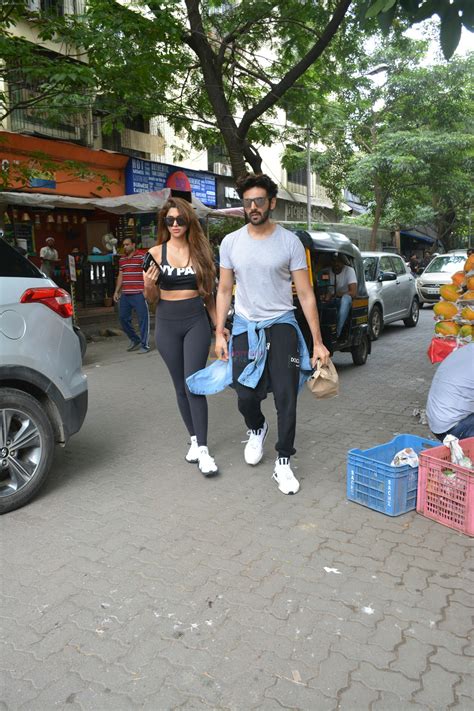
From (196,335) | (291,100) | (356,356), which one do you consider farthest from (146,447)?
(291,100)

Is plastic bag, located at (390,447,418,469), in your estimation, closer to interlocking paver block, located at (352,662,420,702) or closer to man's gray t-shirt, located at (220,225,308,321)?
man's gray t-shirt, located at (220,225,308,321)

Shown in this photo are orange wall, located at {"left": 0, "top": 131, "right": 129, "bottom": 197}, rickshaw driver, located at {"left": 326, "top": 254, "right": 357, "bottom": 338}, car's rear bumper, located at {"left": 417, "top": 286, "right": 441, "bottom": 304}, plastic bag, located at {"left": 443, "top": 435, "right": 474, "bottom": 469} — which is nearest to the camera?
plastic bag, located at {"left": 443, "top": 435, "right": 474, "bottom": 469}

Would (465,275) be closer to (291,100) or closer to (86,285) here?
(291,100)

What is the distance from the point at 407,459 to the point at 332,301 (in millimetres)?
4455

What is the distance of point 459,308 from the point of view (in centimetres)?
562

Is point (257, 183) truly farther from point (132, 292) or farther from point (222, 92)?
point (222, 92)

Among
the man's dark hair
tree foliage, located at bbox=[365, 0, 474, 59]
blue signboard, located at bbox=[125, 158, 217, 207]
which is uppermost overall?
blue signboard, located at bbox=[125, 158, 217, 207]

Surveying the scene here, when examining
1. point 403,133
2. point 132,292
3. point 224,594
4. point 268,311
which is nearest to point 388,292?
point 132,292

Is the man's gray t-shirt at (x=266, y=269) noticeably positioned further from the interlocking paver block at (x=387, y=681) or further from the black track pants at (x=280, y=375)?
the interlocking paver block at (x=387, y=681)

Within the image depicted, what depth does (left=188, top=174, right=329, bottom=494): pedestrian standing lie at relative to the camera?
3.78 m

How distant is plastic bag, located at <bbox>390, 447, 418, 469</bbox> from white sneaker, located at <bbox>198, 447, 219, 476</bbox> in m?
1.26

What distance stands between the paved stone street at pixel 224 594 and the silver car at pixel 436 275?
14.1 meters

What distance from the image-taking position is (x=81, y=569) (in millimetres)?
3016

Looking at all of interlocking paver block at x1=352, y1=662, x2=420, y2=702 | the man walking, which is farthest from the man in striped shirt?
interlocking paver block at x1=352, y1=662, x2=420, y2=702
